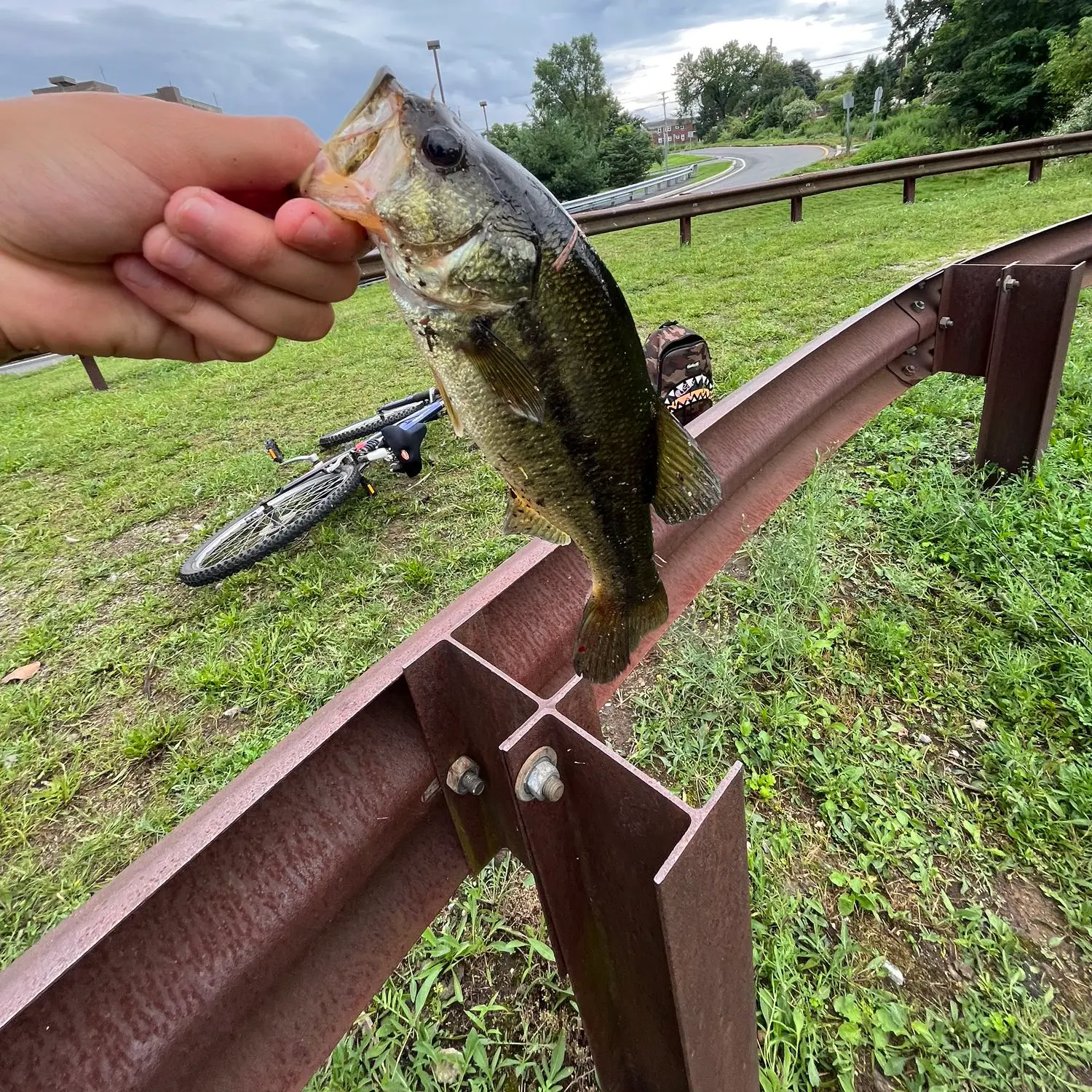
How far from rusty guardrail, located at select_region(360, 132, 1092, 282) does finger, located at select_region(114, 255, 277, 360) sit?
10747mm

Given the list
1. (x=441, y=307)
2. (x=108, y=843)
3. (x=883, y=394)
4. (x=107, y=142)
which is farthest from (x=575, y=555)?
(x=108, y=843)

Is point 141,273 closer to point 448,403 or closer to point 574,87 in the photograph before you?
point 448,403

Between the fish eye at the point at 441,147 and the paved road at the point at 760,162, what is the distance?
25.7m

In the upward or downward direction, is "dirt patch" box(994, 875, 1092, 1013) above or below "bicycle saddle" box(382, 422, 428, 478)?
below

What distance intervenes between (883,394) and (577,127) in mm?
45623

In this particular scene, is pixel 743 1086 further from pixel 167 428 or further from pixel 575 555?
pixel 167 428

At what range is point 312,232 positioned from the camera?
131 centimetres

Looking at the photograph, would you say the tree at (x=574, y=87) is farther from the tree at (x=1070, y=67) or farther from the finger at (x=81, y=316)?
the finger at (x=81, y=316)

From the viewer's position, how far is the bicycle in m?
3.83

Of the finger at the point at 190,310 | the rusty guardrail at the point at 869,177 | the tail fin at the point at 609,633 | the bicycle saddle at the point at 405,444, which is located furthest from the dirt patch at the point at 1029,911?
the rusty guardrail at the point at 869,177

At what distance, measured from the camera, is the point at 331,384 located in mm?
6930

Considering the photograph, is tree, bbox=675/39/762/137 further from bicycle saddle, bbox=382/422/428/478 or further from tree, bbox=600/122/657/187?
bicycle saddle, bbox=382/422/428/478

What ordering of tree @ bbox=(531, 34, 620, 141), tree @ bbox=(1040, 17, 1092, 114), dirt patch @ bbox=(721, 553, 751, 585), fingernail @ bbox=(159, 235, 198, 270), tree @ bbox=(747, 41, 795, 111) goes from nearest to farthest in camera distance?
fingernail @ bbox=(159, 235, 198, 270), dirt patch @ bbox=(721, 553, 751, 585), tree @ bbox=(1040, 17, 1092, 114), tree @ bbox=(531, 34, 620, 141), tree @ bbox=(747, 41, 795, 111)

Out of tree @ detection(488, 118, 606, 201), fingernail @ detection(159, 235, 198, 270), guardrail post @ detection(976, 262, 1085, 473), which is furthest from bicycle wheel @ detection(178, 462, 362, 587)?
tree @ detection(488, 118, 606, 201)
